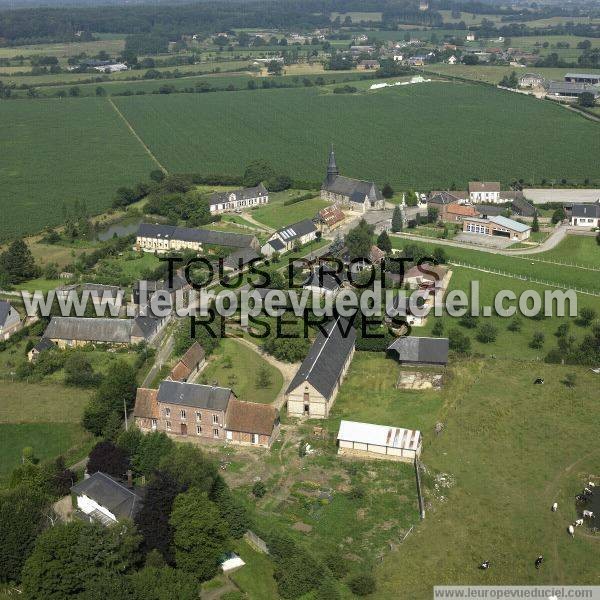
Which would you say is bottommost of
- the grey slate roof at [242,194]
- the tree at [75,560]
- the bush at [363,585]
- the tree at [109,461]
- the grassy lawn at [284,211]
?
the grassy lawn at [284,211]

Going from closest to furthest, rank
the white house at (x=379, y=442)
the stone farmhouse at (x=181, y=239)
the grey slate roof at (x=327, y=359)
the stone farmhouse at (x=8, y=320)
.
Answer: the white house at (x=379, y=442) → the grey slate roof at (x=327, y=359) → the stone farmhouse at (x=8, y=320) → the stone farmhouse at (x=181, y=239)

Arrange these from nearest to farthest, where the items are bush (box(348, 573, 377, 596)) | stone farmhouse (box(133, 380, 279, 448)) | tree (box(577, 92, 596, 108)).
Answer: bush (box(348, 573, 377, 596)) < stone farmhouse (box(133, 380, 279, 448)) < tree (box(577, 92, 596, 108))

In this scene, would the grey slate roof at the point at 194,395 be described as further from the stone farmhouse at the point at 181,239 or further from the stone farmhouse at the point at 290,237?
the stone farmhouse at the point at 181,239

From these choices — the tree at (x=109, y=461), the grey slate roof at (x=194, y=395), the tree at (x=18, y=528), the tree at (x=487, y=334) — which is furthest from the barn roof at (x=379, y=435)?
the tree at (x=18, y=528)

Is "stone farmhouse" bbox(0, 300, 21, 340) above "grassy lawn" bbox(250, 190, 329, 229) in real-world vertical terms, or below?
above

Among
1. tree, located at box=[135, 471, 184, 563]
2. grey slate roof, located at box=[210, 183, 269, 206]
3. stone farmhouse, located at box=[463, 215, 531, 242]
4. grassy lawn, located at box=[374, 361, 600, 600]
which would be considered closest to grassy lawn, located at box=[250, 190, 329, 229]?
grey slate roof, located at box=[210, 183, 269, 206]

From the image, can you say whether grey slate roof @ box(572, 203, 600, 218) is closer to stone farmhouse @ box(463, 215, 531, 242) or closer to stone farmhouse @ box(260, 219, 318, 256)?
stone farmhouse @ box(463, 215, 531, 242)

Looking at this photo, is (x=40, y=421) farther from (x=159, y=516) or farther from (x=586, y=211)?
(x=586, y=211)
